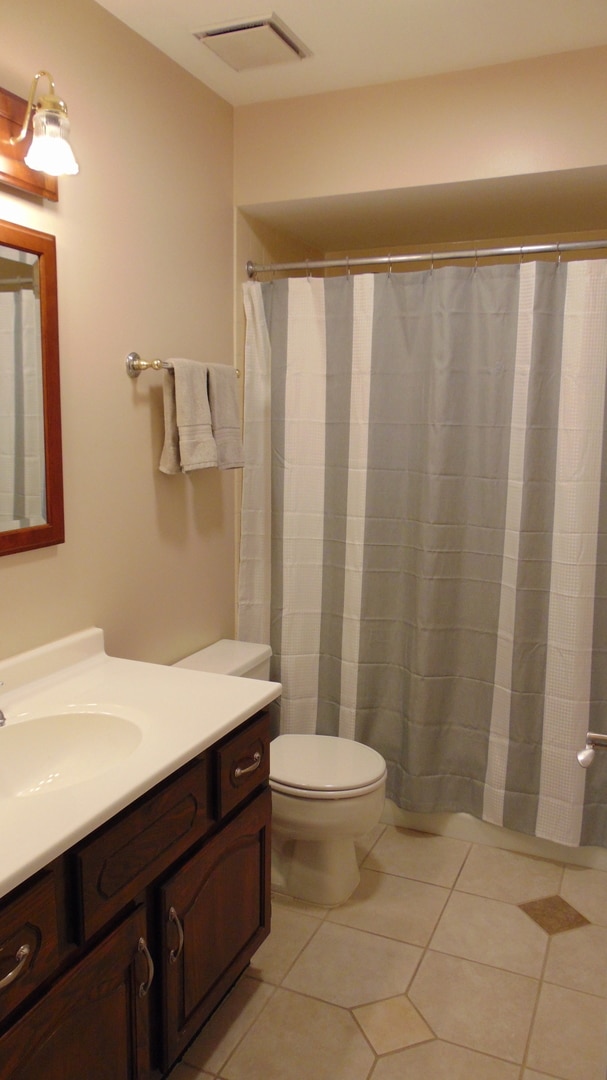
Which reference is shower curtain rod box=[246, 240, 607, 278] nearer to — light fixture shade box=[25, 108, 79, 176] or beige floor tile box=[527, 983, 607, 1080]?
light fixture shade box=[25, 108, 79, 176]

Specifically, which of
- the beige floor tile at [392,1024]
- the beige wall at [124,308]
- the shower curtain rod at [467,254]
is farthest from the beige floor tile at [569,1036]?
the shower curtain rod at [467,254]

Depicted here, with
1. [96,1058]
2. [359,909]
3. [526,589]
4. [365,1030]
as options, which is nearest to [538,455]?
[526,589]

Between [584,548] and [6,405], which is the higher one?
[6,405]

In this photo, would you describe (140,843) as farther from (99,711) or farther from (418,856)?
(418,856)

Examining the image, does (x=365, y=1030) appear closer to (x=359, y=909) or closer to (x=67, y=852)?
(x=359, y=909)

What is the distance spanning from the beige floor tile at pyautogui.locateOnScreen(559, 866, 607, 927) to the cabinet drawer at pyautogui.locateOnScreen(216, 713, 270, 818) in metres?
1.13

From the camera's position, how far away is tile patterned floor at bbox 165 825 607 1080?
1.76 m

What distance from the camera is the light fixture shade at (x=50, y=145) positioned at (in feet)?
4.98

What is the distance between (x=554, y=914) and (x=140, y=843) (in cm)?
145

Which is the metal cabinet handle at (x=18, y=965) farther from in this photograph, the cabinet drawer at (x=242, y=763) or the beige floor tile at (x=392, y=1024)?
the beige floor tile at (x=392, y=1024)

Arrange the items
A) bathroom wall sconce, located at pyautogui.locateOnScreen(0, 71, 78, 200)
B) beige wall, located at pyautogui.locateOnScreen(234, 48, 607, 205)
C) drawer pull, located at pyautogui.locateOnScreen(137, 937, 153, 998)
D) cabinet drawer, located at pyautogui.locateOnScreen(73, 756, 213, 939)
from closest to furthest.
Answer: cabinet drawer, located at pyautogui.locateOnScreen(73, 756, 213, 939)
drawer pull, located at pyautogui.locateOnScreen(137, 937, 153, 998)
bathroom wall sconce, located at pyautogui.locateOnScreen(0, 71, 78, 200)
beige wall, located at pyautogui.locateOnScreen(234, 48, 607, 205)

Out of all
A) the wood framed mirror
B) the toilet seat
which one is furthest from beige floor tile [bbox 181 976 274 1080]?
the wood framed mirror

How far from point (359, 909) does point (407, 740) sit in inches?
22.2

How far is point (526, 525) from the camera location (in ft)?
7.91
